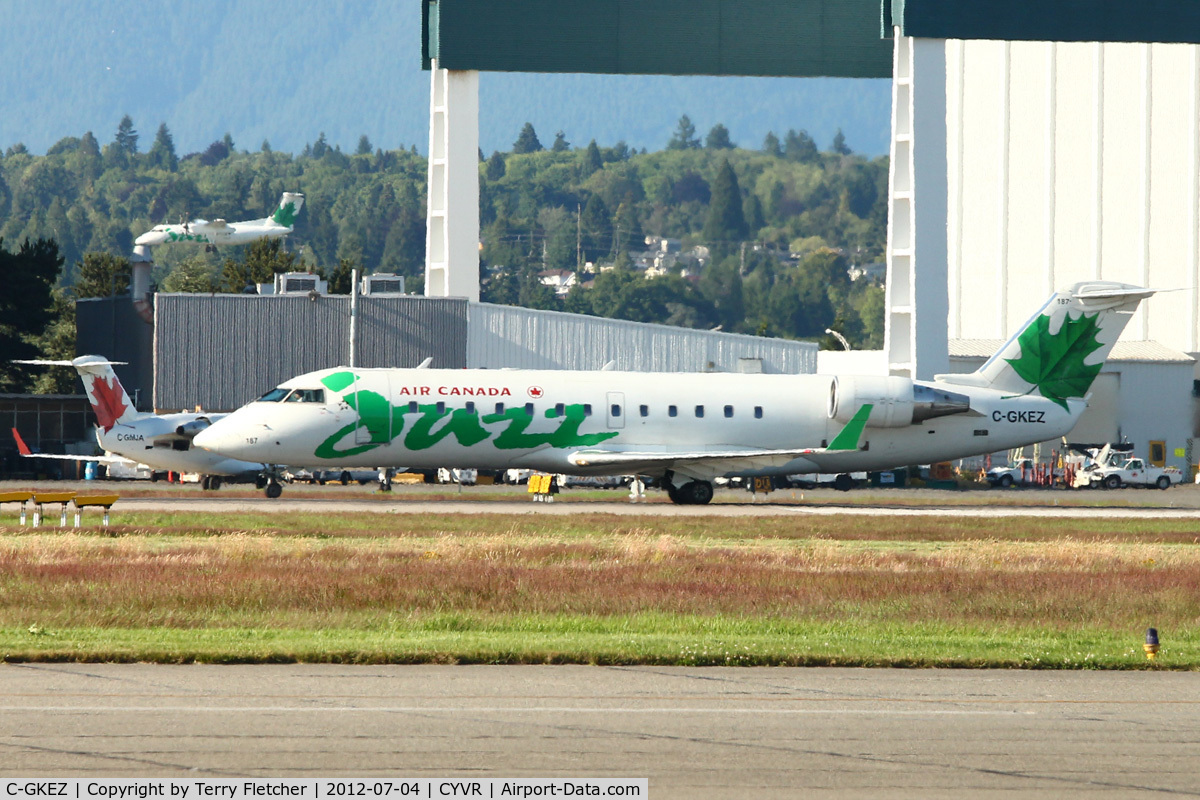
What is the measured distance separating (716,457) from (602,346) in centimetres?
2932

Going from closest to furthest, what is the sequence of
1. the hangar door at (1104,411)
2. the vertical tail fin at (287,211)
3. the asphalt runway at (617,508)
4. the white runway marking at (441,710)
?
the white runway marking at (441,710)
the asphalt runway at (617,508)
the hangar door at (1104,411)
the vertical tail fin at (287,211)

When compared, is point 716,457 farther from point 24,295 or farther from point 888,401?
point 24,295

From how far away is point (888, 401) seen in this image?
143 feet

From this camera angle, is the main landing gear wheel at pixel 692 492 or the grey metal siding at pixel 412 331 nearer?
the main landing gear wheel at pixel 692 492

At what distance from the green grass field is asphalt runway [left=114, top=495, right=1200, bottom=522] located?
692 centimetres

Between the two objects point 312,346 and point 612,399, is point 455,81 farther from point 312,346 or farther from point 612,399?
point 612,399

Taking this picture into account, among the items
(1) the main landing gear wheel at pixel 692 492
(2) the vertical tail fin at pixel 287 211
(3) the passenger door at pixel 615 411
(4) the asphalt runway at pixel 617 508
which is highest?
(2) the vertical tail fin at pixel 287 211

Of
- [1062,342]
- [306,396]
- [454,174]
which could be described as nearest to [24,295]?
[454,174]

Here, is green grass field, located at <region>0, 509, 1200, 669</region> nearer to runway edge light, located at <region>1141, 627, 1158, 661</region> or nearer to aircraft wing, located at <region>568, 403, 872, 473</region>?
runway edge light, located at <region>1141, 627, 1158, 661</region>

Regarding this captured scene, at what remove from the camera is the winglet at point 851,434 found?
139ft

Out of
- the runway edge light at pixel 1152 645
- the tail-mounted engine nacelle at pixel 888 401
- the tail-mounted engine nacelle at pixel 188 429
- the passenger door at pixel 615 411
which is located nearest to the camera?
the runway edge light at pixel 1152 645

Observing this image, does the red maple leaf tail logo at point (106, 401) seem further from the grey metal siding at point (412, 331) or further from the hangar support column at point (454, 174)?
the hangar support column at point (454, 174)

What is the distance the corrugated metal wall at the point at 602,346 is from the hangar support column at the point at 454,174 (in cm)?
251

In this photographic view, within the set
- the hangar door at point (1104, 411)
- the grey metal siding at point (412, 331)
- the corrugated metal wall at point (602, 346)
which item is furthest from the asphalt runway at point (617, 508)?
the hangar door at point (1104, 411)
